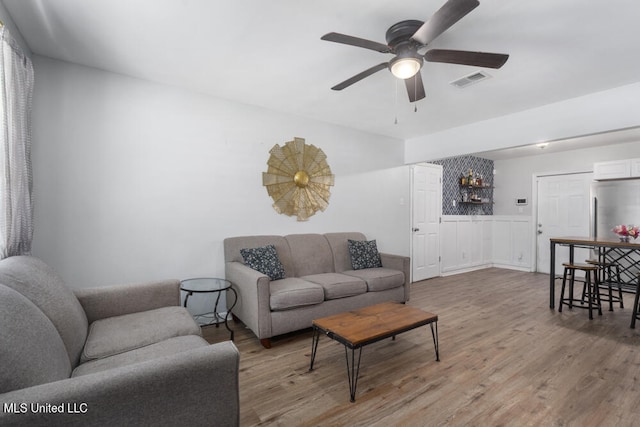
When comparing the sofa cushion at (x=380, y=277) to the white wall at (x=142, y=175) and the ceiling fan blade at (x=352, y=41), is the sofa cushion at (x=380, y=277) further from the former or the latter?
the ceiling fan blade at (x=352, y=41)

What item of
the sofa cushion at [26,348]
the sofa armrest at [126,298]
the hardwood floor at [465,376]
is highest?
the sofa cushion at [26,348]

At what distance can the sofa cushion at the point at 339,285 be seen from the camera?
298cm

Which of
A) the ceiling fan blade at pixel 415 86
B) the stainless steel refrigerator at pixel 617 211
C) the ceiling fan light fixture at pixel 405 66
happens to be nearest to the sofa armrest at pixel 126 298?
the ceiling fan light fixture at pixel 405 66

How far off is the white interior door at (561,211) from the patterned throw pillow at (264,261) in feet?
18.6

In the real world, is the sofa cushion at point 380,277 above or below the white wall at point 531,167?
below

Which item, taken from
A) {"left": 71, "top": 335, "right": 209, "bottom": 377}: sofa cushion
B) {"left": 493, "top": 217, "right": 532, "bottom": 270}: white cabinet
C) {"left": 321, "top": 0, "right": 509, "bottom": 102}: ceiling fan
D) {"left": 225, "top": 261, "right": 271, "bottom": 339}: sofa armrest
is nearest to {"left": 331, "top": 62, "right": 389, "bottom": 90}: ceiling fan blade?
{"left": 321, "top": 0, "right": 509, "bottom": 102}: ceiling fan

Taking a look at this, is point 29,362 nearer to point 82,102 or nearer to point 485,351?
point 82,102

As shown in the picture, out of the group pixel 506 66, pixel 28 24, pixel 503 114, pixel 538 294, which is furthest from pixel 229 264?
pixel 538 294

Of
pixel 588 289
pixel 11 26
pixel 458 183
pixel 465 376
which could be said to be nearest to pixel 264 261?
pixel 465 376

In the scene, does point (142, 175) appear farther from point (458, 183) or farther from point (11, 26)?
point (458, 183)

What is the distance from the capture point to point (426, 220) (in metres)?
5.35

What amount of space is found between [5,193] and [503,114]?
15.6 ft

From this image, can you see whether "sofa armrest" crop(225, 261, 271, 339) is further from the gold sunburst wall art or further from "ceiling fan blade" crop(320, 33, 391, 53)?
"ceiling fan blade" crop(320, 33, 391, 53)

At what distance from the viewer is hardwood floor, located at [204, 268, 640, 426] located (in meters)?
1.76
